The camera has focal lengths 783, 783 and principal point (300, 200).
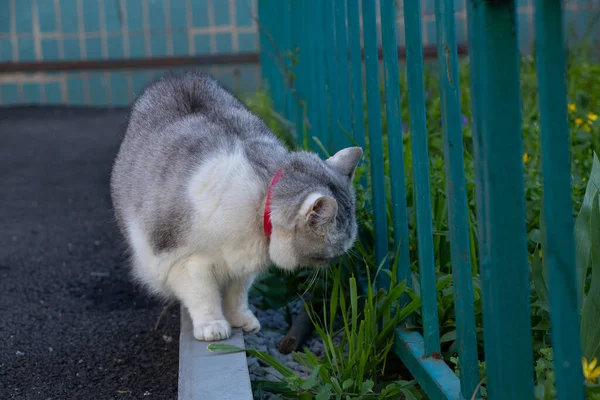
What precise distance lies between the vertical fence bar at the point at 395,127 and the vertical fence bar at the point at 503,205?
82 cm

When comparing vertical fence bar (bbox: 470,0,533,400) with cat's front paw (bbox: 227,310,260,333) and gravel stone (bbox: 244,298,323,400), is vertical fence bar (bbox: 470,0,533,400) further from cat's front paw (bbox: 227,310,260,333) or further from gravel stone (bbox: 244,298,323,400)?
cat's front paw (bbox: 227,310,260,333)

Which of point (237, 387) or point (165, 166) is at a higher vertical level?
point (165, 166)

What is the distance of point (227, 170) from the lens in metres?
2.41

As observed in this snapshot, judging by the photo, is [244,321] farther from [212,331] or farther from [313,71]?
[313,71]

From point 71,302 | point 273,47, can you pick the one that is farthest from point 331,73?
point 273,47

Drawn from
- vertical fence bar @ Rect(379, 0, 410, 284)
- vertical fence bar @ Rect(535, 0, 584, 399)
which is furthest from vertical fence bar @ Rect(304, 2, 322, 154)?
vertical fence bar @ Rect(535, 0, 584, 399)

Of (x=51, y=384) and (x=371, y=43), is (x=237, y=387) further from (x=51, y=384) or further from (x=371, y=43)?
(x=371, y=43)

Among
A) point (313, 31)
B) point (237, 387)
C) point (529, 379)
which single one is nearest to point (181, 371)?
point (237, 387)

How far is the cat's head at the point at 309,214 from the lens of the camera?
7.47 feet

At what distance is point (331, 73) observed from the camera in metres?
3.29

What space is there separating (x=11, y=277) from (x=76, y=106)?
17.9ft

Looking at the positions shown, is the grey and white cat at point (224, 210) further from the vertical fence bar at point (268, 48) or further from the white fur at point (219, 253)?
the vertical fence bar at point (268, 48)

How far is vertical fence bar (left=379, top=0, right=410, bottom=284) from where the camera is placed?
7.29 feet

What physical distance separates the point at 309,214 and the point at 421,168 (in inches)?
14.8
